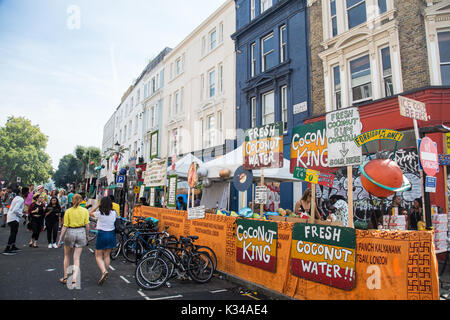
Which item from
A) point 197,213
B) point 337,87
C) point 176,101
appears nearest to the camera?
point 197,213

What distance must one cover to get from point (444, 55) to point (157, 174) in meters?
11.1

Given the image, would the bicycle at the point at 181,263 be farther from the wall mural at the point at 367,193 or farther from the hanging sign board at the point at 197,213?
the wall mural at the point at 367,193

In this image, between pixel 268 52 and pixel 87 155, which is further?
pixel 87 155

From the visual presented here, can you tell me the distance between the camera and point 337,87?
13062mm

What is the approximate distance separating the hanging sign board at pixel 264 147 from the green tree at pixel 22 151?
6260 cm

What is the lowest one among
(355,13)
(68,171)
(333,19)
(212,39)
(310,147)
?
(310,147)

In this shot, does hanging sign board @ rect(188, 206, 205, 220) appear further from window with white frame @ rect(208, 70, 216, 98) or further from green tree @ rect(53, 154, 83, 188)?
green tree @ rect(53, 154, 83, 188)

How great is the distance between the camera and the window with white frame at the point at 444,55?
988 centimetres

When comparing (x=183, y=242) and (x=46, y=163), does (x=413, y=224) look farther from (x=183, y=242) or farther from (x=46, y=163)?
(x=46, y=163)

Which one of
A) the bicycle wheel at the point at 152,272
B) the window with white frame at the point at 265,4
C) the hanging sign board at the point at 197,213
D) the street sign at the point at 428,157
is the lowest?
the bicycle wheel at the point at 152,272

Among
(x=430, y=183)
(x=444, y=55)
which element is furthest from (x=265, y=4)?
(x=430, y=183)

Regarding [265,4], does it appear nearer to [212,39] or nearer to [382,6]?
[212,39]

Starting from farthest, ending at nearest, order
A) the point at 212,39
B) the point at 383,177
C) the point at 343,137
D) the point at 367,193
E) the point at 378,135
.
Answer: the point at 212,39 → the point at 367,193 → the point at 343,137 → the point at 378,135 → the point at 383,177

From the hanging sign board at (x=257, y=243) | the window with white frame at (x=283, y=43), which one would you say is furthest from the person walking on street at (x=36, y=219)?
the window with white frame at (x=283, y=43)
